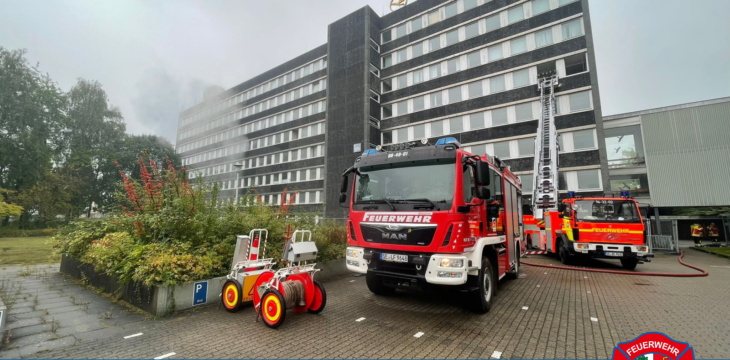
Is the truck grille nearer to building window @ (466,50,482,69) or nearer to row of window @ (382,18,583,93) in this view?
row of window @ (382,18,583,93)

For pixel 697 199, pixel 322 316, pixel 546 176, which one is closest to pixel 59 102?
pixel 322 316

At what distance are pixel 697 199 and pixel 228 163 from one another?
169ft

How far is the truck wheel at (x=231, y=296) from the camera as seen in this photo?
16.9ft

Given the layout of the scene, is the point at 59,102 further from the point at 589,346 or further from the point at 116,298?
the point at 589,346

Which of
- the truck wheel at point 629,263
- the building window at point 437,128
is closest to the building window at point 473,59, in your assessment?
the building window at point 437,128

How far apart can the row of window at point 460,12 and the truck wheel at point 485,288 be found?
2729 cm

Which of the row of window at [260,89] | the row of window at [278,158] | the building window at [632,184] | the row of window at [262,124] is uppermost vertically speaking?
the row of window at [260,89]

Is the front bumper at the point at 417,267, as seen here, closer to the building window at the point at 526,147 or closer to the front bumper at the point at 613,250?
the front bumper at the point at 613,250

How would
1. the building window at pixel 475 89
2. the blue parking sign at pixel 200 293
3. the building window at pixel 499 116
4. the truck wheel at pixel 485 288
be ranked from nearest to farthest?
the truck wheel at pixel 485 288, the blue parking sign at pixel 200 293, the building window at pixel 499 116, the building window at pixel 475 89

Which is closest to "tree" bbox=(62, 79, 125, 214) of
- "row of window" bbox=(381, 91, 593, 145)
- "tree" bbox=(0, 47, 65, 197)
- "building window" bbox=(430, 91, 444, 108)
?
"tree" bbox=(0, 47, 65, 197)

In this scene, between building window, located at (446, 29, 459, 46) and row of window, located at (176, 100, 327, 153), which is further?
row of window, located at (176, 100, 327, 153)

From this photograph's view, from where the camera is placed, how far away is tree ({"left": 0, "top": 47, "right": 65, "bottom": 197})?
26625 mm

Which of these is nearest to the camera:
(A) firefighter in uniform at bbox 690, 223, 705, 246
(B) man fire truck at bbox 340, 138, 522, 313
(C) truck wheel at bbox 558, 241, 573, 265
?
(B) man fire truck at bbox 340, 138, 522, 313

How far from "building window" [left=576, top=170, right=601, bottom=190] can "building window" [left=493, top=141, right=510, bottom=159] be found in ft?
16.3
